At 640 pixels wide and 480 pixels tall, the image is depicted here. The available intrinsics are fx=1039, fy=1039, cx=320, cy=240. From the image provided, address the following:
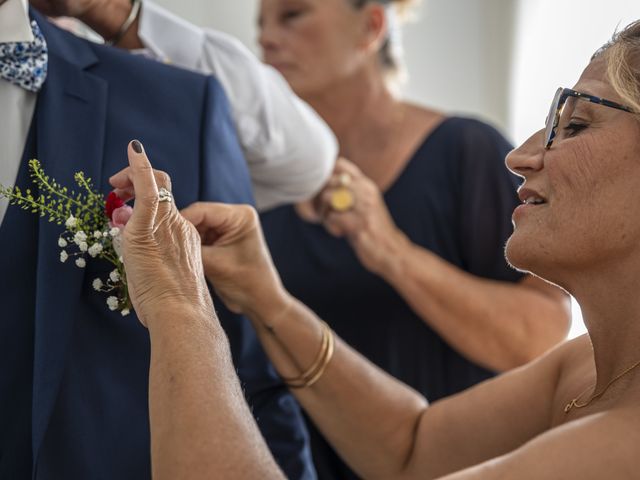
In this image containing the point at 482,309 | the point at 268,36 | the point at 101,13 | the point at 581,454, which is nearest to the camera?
the point at 581,454

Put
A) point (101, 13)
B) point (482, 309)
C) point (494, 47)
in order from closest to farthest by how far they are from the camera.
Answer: point (101, 13) → point (482, 309) → point (494, 47)

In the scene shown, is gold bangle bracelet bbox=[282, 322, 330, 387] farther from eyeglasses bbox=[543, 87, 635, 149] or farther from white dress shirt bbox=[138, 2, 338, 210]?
eyeglasses bbox=[543, 87, 635, 149]

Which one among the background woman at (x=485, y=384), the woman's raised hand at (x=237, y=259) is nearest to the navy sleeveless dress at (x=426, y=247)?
the background woman at (x=485, y=384)

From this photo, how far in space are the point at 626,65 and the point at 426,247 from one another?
41.2 inches

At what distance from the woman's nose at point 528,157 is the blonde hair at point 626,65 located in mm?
123

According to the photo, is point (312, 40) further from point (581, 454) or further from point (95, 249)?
point (581, 454)

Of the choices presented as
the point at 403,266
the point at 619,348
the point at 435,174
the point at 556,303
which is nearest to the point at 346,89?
the point at 435,174

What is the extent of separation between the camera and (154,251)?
111 centimetres

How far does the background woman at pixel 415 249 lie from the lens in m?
2.13

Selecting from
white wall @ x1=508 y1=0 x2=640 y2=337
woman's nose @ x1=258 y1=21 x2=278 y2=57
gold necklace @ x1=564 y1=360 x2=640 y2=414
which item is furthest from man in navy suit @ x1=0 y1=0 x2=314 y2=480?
white wall @ x1=508 y1=0 x2=640 y2=337

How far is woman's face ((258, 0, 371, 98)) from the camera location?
238 centimetres

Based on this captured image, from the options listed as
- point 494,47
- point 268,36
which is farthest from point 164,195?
point 494,47

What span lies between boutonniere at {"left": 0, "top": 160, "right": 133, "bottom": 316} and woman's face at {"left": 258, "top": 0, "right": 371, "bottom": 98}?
1.26 meters

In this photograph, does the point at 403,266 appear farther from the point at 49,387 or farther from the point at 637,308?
the point at 49,387
